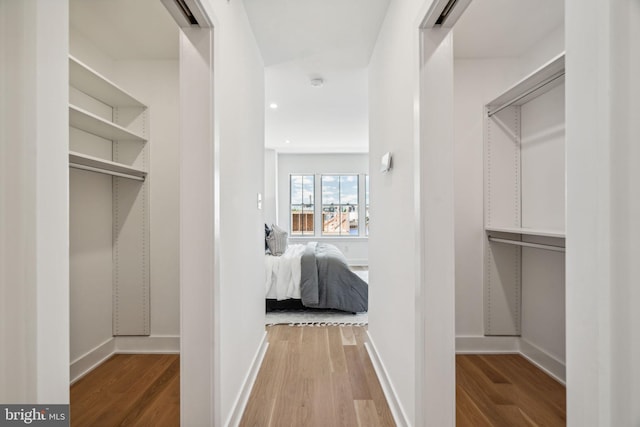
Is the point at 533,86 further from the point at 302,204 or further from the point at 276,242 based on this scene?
the point at 302,204

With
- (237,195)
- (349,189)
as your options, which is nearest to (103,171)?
(237,195)

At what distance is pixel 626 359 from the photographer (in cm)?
44

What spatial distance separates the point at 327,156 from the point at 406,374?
652 cm

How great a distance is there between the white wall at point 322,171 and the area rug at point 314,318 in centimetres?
371

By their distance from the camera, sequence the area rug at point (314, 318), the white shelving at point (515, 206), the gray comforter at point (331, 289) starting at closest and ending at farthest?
the white shelving at point (515, 206) → the area rug at point (314, 318) → the gray comforter at point (331, 289)

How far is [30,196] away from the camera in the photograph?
0.58 metres

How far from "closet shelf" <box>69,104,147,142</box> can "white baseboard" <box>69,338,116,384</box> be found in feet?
5.75

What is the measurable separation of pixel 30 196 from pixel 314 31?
2417mm

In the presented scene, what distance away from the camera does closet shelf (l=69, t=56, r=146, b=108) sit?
206 centimetres

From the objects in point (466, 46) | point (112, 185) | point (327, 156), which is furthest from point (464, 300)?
point (327, 156)

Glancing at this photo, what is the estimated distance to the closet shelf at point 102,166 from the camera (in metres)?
2.05

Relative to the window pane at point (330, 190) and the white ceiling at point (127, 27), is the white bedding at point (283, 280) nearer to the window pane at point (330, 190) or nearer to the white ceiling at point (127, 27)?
the white ceiling at point (127, 27)

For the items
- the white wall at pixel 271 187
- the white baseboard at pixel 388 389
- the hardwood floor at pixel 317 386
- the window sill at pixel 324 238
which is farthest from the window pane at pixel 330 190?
the white baseboard at pixel 388 389

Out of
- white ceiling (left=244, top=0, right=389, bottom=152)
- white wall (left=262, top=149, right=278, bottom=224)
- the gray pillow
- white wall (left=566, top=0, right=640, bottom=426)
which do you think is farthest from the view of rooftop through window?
white wall (left=566, top=0, right=640, bottom=426)
